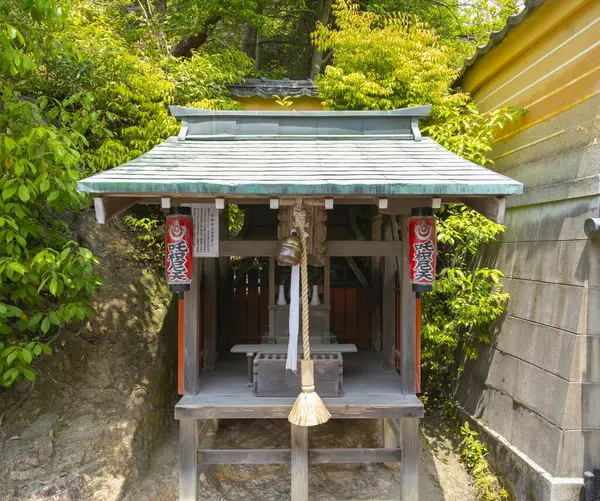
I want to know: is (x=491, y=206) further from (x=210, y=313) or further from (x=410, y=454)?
(x=210, y=313)

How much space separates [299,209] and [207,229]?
0.95 metres

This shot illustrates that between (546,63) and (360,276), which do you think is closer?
(546,63)

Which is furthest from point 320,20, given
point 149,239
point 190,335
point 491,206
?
point 190,335

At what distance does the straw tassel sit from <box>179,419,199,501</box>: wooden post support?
120cm

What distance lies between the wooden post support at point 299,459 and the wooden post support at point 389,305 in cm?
159

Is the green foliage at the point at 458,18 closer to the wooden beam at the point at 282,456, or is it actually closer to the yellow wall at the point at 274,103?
the yellow wall at the point at 274,103

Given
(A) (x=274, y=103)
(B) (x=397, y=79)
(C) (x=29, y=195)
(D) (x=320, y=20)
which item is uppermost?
(D) (x=320, y=20)

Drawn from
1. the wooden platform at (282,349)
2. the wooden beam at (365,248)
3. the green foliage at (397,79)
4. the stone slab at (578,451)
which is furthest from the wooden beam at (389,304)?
the green foliage at (397,79)

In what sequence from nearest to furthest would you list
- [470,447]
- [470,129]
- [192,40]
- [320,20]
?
1. [470,447]
2. [470,129]
3. [192,40]
4. [320,20]

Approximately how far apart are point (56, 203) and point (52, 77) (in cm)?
362

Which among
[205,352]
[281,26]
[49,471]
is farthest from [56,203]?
[281,26]

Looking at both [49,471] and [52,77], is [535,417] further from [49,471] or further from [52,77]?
[52,77]

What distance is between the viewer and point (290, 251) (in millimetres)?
3840

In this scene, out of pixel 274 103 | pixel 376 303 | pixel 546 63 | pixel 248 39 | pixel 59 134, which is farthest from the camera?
pixel 248 39
